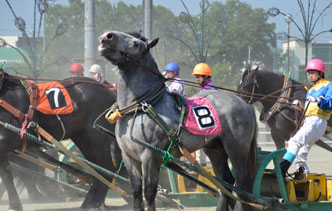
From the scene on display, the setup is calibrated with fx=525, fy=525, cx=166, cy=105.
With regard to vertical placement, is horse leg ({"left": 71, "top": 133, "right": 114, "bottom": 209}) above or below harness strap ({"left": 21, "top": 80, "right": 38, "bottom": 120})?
→ below

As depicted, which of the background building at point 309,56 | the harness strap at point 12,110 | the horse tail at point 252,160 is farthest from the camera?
the background building at point 309,56

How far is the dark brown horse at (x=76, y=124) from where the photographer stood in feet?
22.0

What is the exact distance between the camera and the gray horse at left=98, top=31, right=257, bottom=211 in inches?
204

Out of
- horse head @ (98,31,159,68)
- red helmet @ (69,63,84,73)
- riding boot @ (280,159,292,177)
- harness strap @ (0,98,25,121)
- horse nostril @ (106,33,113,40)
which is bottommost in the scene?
riding boot @ (280,159,292,177)

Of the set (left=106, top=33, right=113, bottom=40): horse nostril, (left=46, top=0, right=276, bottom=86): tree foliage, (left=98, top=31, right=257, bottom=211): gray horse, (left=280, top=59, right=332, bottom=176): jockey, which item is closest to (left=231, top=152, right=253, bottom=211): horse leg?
(left=98, top=31, right=257, bottom=211): gray horse

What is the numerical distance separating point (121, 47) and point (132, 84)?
0.41 metres

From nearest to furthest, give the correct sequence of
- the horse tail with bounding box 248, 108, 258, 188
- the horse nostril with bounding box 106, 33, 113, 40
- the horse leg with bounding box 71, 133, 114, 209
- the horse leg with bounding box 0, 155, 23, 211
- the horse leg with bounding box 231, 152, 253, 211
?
the horse nostril with bounding box 106, 33, 113, 40, the horse leg with bounding box 231, 152, 253, 211, the horse tail with bounding box 248, 108, 258, 188, the horse leg with bounding box 0, 155, 23, 211, the horse leg with bounding box 71, 133, 114, 209

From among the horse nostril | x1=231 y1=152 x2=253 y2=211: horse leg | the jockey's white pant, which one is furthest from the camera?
the jockey's white pant

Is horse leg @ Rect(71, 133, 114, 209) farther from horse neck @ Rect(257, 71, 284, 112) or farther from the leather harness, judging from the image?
horse neck @ Rect(257, 71, 284, 112)

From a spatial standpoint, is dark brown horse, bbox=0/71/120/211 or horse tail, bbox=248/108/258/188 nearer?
horse tail, bbox=248/108/258/188

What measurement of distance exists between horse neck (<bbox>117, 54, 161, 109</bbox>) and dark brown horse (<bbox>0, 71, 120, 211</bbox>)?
1.84 metres

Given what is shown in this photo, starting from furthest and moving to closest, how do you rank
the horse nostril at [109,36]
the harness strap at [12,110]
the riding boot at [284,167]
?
the harness strap at [12,110] → the riding boot at [284,167] → the horse nostril at [109,36]

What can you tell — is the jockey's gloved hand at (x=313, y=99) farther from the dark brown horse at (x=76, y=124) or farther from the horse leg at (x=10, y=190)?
the horse leg at (x=10, y=190)

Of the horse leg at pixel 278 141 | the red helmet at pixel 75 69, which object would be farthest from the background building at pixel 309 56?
the red helmet at pixel 75 69
